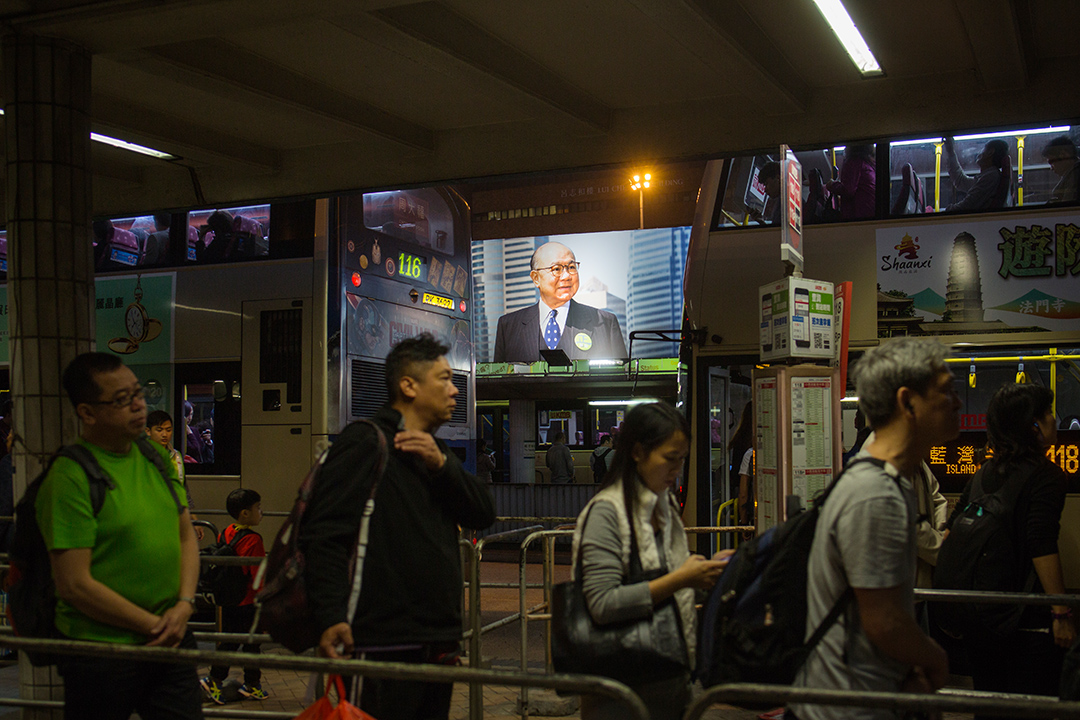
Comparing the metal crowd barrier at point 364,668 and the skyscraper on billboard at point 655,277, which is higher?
the skyscraper on billboard at point 655,277

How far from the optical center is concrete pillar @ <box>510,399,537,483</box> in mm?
21203

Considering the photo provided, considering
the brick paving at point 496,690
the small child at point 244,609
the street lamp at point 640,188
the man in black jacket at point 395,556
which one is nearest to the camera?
the man in black jacket at point 395,556

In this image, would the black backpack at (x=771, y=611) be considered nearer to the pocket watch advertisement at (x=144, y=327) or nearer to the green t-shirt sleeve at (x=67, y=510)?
the green t-shirt sleeve at (x=67, y=510)

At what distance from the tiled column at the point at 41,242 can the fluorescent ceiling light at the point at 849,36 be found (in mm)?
4525

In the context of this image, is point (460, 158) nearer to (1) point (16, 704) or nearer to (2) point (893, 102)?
(2) point (893, 102)

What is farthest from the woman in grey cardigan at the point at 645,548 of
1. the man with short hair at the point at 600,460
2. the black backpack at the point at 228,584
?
the man with short hair at the point at 600,460

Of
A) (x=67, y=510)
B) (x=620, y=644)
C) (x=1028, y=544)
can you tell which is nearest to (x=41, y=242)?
(x=67, y=510)

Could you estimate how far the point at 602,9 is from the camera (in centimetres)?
593

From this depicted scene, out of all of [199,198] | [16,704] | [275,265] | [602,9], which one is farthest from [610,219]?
[16,704]

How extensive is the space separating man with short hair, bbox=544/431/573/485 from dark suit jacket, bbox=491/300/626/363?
469 cm

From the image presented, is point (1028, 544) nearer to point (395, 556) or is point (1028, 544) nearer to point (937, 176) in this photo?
point (395, 556)

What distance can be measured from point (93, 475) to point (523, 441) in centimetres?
1870

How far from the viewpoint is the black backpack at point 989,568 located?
12.8ft

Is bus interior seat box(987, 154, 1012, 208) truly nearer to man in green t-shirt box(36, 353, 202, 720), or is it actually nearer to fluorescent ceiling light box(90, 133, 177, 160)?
fluorescent ceiling light box(90, 133, 177, 160)
